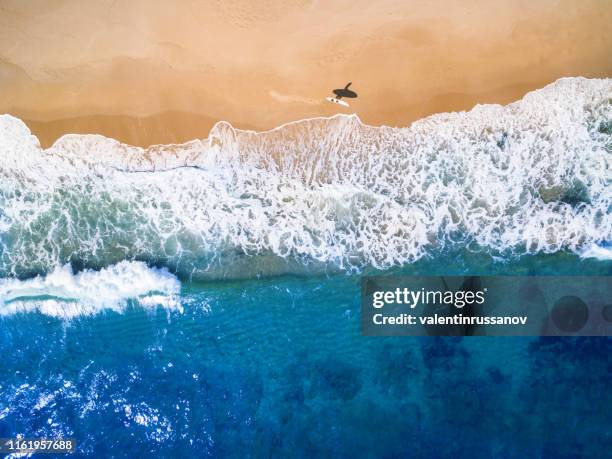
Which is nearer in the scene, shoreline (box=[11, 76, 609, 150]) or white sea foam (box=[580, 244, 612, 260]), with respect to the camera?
white sea foam (box=[580, 244, 612, 260])

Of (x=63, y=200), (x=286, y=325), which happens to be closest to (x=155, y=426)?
(x=286, y=325)

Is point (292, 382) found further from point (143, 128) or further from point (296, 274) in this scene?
point (143, 128)

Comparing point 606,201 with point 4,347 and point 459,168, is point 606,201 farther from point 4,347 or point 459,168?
point 4,347

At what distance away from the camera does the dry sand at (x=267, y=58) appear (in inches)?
114

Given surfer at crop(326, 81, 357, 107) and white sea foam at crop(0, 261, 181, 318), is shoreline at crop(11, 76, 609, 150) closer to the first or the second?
surfer at crop(326, 81, 357, 107)

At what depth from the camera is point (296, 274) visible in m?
2.93

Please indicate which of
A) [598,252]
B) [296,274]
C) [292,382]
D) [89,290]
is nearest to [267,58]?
[296,274]

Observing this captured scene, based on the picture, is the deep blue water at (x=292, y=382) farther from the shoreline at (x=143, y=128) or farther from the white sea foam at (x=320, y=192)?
the shoreline at (x=143, y=128)

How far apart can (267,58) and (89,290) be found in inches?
70.9

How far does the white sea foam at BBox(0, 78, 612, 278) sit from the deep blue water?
197 millimetres

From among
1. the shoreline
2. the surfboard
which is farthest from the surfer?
the shoreline

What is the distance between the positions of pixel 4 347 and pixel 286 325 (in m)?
1.75

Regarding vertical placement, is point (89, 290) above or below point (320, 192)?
below

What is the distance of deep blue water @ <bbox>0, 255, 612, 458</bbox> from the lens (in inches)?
111
